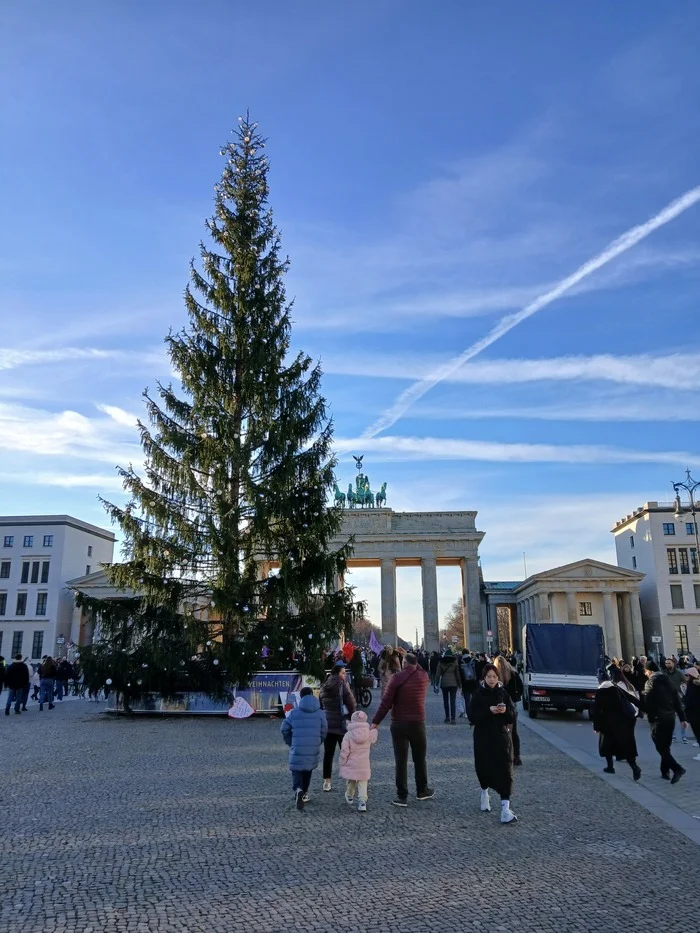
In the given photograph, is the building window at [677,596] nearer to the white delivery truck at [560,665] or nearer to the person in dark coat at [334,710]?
the white delivery truck at [560,665]

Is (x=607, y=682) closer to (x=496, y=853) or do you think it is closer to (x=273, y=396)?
Result: (x=496, y=853)

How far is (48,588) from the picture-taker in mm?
74625

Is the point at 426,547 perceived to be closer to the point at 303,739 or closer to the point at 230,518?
the point at 230,518

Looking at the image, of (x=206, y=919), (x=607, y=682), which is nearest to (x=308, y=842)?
(x=206, y=919)

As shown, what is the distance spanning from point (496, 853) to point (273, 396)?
17322 millimetres

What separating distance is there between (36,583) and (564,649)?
63.7 metres

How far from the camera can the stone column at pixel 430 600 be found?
7256 centimetres

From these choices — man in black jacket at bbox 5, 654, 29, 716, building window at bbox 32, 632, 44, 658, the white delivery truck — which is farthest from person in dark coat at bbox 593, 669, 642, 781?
building window at bbox 32, 632, 44, 658

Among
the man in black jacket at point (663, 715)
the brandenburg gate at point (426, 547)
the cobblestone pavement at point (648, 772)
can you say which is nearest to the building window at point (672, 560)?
the brandenburg gate at point (426, 547)

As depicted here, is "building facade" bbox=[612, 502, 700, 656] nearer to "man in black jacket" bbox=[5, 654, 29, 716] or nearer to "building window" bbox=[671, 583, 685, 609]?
"building window" bbox=[671, 583, 685, 609]

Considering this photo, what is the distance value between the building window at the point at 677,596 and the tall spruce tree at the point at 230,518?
2423 inches

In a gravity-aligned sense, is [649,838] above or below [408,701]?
below

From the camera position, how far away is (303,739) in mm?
9156

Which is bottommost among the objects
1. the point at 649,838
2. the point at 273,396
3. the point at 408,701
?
the point at 649,838
